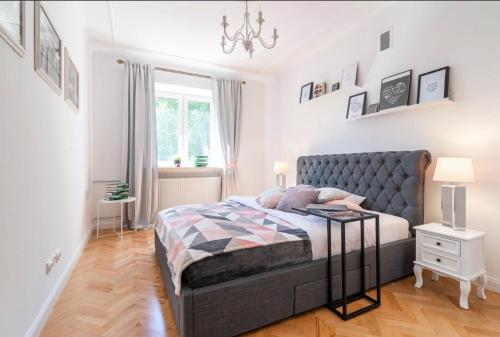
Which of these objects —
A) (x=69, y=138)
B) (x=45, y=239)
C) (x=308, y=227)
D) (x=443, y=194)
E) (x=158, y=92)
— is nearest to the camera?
(x=45, y=239)

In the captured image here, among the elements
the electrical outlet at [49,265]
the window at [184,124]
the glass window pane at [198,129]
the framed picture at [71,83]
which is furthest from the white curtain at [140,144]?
the electrical outlet at [49,265]

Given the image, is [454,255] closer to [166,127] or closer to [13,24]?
[13,24]

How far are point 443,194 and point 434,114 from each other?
2.37ft

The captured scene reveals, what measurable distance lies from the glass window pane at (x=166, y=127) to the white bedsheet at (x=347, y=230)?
2302 mm

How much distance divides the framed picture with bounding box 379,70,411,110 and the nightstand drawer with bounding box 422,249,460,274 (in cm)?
129

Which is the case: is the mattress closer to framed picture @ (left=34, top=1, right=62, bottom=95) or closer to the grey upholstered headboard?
the grey upholstered headboard

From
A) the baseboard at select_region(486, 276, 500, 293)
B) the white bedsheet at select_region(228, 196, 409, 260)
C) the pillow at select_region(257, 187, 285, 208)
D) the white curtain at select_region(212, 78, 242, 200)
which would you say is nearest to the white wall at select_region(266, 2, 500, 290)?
the baseboard at select_region(486, 276, 500, 293)

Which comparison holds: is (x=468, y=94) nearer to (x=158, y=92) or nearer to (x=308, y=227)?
(x=308, y=227)

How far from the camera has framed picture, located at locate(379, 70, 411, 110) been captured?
2211 millimetres

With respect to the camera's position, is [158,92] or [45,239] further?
[158,92]

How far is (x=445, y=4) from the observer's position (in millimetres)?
1980

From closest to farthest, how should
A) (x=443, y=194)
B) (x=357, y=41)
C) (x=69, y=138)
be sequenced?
(x=443, y=194), (x=69, y=138), (x=357, y=41)

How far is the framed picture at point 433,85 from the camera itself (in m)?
1.95

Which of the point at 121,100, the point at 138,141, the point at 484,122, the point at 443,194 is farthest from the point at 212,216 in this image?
the point at 121,100
